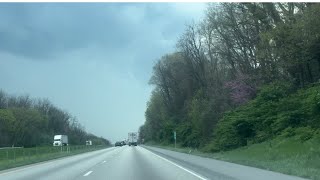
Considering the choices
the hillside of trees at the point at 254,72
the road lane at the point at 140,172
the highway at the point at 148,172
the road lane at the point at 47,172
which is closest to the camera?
the highway at the point at 148,172

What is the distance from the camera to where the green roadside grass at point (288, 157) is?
2238 cm

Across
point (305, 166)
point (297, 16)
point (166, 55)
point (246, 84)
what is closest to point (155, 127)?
point (166, 55)

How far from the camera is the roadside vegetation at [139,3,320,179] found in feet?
115

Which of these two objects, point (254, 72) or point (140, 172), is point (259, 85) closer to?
point (254, 72)

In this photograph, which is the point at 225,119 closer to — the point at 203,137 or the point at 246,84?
the point at 246,84

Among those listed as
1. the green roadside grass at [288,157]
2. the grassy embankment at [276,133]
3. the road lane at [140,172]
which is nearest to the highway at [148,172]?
the road lane at [140,172]

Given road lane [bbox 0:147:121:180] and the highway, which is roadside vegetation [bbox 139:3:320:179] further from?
road lane [bbox 0:147:121:180]

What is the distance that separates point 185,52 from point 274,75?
29.8 m

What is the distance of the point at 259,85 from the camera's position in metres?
52.7

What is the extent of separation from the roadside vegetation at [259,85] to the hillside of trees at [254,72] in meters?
0.08

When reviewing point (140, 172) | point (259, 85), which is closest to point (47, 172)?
point (140, 172)

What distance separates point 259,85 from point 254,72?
322 cm

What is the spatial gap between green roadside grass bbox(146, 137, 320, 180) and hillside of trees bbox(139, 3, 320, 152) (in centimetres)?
144

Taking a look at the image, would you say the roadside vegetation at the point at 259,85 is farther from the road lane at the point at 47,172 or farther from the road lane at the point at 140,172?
the road lane at the point at 47,172
